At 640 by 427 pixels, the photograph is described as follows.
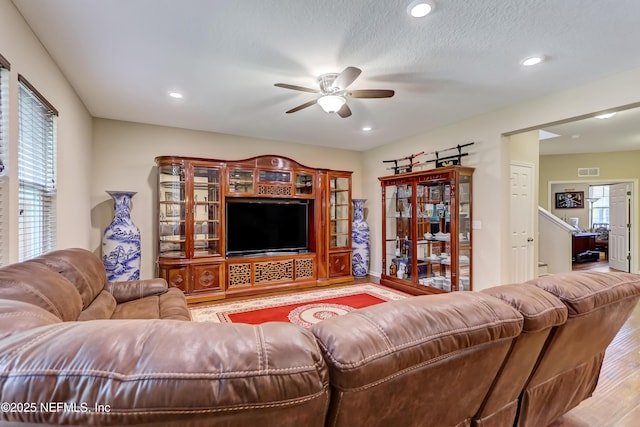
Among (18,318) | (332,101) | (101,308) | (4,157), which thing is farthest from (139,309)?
(332,101)

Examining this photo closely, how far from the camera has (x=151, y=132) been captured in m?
4.38

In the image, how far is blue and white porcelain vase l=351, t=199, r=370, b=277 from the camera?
557cm

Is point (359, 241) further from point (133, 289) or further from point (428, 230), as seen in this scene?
point (133, 289)

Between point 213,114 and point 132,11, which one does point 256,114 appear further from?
point 132,11

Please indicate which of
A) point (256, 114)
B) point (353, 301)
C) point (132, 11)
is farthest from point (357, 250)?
point (132, 11)

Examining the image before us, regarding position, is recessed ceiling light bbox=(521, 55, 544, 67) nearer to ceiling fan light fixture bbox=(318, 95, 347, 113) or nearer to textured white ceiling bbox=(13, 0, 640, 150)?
textured white ceiling bbox=(13, 0, 640, 150)

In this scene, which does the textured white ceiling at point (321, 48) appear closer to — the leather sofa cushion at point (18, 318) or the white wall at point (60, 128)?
the white wall at point (60, 128)

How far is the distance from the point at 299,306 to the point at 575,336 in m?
3.06

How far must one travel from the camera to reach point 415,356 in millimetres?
823

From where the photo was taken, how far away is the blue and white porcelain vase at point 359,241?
219 inches

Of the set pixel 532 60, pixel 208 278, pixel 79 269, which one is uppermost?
pixel 532 60

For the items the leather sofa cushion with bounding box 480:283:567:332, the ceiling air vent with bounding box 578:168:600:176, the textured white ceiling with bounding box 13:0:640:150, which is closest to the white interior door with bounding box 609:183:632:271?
the ceiling air vent with bounding box 578:168:600:176

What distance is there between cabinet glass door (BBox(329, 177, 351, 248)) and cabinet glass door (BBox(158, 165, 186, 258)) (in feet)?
7.97

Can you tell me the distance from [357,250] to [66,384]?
516 cm
